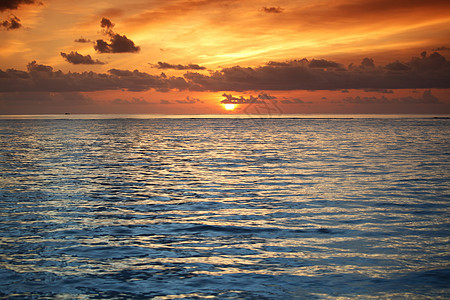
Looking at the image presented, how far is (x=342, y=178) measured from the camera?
3156 cm

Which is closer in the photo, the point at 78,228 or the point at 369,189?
the point at 78,228

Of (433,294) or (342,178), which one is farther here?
(342,178)

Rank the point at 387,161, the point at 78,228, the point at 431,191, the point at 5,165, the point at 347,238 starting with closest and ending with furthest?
the point at 347,238 → the point at 78,228 → the point at 431,191 → the point at 5,165 → the point at 387,161

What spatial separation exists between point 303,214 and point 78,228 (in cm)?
1021

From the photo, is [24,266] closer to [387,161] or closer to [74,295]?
[74,295]

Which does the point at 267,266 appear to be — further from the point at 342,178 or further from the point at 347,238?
the point at 342,178

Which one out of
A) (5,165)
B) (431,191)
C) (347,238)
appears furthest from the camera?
(5,165)

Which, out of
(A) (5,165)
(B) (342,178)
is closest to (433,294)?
(B) (342,178)

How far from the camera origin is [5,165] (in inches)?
1550

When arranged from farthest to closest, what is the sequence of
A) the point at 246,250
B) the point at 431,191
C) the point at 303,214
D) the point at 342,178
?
the point at 342,178, the point at 431,191, the point at 303,214, the point at 246,250

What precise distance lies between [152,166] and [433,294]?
3214 centimetres

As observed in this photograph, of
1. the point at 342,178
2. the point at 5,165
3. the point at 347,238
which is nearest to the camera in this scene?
the point at 347,238

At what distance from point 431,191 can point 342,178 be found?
6.97m

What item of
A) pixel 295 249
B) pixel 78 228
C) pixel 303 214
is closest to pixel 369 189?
pixel 303 214
